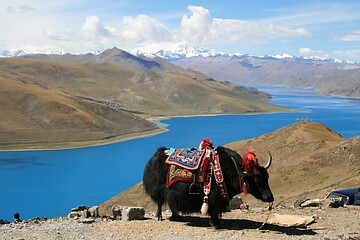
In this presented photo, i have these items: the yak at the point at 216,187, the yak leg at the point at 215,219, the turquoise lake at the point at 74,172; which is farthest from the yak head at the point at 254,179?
the turquoise lake at the point at 74,172

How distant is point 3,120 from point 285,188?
122734mm

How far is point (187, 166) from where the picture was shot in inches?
427

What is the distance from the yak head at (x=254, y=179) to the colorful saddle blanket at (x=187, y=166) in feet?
3.09

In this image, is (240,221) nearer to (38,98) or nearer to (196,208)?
(196,208)

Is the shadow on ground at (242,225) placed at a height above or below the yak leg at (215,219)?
below

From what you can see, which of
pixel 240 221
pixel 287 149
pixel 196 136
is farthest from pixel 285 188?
pixel 196 136

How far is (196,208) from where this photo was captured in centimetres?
1079

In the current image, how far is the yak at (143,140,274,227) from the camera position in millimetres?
10172

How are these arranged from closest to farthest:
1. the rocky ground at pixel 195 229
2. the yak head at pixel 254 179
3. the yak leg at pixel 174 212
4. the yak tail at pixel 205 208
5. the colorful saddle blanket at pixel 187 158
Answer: the rocky ground at pixel 195 229 → the yak head at pixel 254 179 → the yak tail at pixel 205 208 → the colorful saddle blanket at pixel 187 158 → the yak leg at pixel 174 212

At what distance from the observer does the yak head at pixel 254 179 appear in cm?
1012

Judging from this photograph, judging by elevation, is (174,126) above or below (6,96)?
below

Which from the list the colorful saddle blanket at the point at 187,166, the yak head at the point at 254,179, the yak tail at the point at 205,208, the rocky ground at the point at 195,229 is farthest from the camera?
the colorful saddle blanket at the point at 187,166

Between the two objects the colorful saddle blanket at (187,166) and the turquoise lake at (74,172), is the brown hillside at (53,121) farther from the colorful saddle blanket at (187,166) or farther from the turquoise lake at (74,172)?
the colorful saddle blanket at (187,166)

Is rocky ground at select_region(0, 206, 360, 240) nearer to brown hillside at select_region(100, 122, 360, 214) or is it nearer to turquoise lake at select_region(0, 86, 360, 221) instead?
brown hillside at select_region(100, 122, 360, 214)
